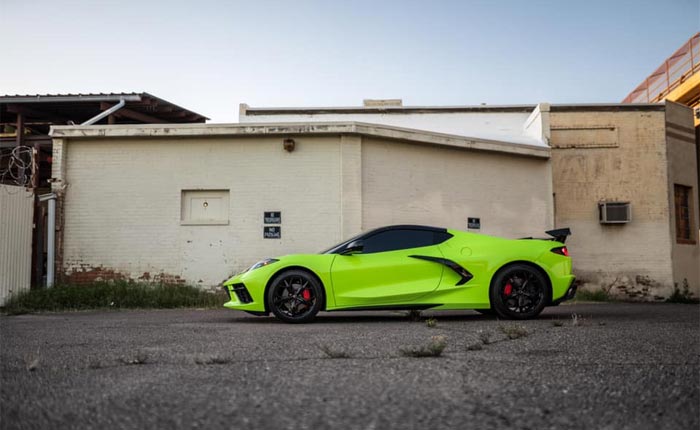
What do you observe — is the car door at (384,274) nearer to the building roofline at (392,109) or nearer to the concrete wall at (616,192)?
the concrete wall at (616,192)

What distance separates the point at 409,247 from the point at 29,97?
14.3 meters

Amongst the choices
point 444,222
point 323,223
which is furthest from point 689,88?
point 323,223

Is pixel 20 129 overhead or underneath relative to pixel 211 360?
overhead

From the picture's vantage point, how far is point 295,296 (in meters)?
8.48

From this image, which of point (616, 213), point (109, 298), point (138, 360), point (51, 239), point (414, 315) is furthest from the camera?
point (616, 213)

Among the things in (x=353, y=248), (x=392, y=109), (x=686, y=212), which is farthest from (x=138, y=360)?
(x=686, y=212)

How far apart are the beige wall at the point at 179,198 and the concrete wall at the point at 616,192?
7281 mm

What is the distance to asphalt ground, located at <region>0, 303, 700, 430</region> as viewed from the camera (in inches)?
115

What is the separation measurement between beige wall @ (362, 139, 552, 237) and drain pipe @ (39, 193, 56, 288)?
6646 millimetres

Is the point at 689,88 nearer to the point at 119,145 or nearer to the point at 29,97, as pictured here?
the point at 119,145

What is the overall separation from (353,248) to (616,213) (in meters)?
11.8

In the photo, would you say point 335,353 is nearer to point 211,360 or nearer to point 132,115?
point 211,360

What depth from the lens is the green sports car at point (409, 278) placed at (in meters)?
8.48

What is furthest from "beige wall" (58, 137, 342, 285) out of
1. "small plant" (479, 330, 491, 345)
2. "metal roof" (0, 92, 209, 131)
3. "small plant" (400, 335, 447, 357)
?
"small plant" (400, 335, 447, 357)
